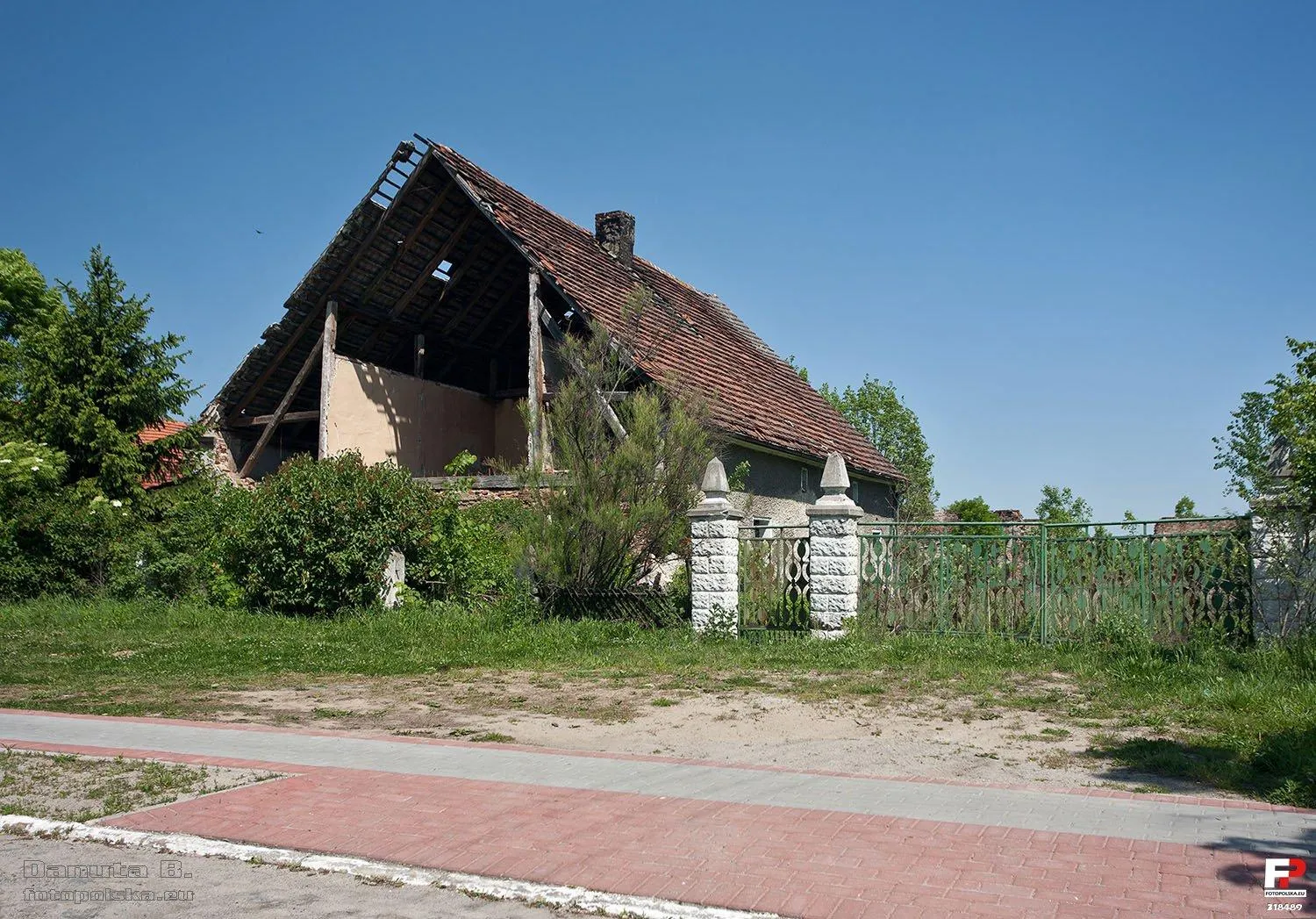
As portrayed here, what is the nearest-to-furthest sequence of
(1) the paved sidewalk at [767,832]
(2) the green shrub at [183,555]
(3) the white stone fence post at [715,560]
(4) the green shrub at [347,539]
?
(1) the paved sidewalk at [767,832]
(3) the white stone fence post at [715,560]
(4) the green shrub at [347,539]
(2) the green shrub at [183,555]

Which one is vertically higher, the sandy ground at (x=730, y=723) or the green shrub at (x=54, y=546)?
the green shrub at (x=54, y=546)

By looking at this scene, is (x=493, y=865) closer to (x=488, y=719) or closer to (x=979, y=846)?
(x=979, y=846)

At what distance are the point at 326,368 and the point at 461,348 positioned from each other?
3.80 metres

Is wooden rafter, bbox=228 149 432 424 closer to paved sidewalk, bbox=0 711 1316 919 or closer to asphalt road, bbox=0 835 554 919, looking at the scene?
paved sidewalk, bbox=0 711 1316 919

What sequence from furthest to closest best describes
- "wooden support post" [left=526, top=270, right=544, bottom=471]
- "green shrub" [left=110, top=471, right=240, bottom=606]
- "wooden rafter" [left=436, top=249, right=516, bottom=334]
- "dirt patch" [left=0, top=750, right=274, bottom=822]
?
"wooden rafter" [left=436, top=249, right=516, bottom=334] → "wooden support post" [left=526, top=270, right=544, bottom=471] → "green shrub" [left=110, top=471, right=240, bottom=606] → "dirt patch" [left=0, top=750, right=274, bottom=822]

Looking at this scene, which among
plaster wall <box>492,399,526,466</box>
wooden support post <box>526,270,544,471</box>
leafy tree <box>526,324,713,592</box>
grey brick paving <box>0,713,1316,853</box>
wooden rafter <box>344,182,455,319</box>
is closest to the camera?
grey brick paving <box>0,713,1316,853</box>

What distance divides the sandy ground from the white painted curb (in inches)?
128

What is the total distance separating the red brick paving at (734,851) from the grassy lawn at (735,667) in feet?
7.20

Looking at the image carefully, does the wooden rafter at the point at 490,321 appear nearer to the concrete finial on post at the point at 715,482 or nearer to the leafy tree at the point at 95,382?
the leafy tree at the point at 95,382

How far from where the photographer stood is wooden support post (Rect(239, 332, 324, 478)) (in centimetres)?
2283

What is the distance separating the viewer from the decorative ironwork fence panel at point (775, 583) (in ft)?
51.5

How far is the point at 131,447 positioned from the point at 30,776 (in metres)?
17.4

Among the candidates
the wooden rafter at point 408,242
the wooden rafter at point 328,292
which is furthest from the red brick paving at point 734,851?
the wooden rafter at point 408,242

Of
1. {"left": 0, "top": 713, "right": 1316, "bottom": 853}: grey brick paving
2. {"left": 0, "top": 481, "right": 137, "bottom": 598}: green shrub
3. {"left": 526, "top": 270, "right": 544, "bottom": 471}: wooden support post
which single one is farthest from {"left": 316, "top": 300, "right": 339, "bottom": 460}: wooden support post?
{"left": 0, "top": 713, "right": 1316, "bottom": 853}: grey brick paving
